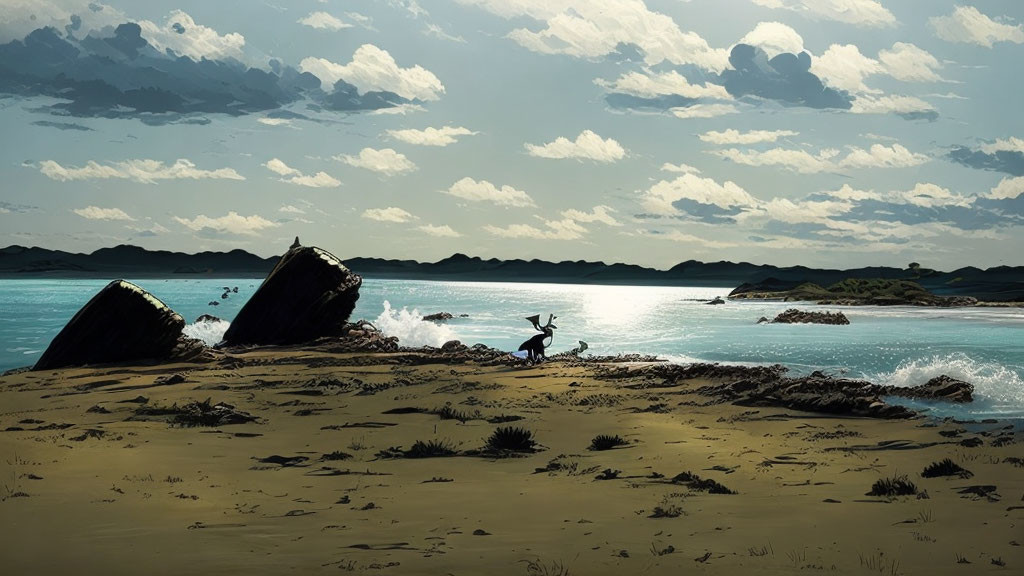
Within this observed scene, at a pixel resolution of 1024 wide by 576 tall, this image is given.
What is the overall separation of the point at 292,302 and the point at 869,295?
10440cm

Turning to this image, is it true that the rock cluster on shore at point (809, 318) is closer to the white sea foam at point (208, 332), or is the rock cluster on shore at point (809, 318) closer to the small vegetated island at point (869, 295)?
the white sea foam at point (208, 332)

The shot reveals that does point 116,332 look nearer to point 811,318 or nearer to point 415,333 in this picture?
point 415,333

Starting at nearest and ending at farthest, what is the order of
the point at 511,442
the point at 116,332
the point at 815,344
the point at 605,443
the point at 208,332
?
1. the point at 511,442
2. the point at 605,443
3. the point at 116,332
4. the point at 208,332
5. the point at 815,344

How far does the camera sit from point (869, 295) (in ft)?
396

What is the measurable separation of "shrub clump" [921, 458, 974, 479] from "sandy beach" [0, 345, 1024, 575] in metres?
0.08

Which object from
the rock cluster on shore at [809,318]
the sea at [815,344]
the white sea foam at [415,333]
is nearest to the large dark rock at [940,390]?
the sea at [815,344]

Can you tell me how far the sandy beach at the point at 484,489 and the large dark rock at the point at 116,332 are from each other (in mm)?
8139

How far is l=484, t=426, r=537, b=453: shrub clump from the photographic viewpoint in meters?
14.0

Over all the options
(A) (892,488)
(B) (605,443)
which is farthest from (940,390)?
(A) (892,488)

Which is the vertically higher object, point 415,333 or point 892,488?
point 892,488

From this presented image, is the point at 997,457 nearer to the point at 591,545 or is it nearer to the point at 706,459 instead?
the point at 706,459

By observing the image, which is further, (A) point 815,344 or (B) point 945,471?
(A) point 815,344

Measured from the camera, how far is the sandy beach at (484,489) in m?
7.82

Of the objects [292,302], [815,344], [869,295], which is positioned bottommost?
[815,344]
